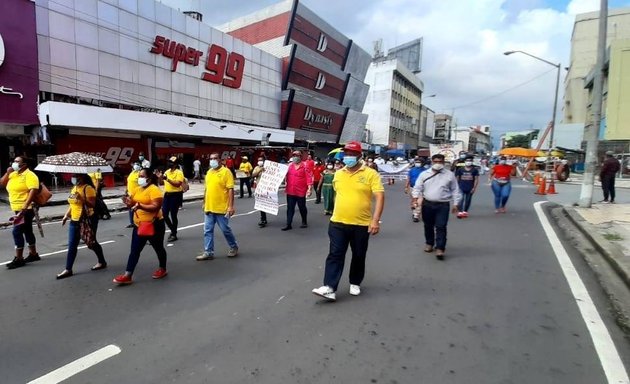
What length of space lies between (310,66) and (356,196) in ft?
114

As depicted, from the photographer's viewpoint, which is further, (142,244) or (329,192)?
(329,192)

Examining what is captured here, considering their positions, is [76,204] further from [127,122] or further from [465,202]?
[127,122]

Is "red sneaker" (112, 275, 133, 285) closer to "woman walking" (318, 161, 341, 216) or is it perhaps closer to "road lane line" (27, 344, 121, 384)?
"road lane line" (27, 344, 121, 384)

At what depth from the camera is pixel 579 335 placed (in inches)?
136

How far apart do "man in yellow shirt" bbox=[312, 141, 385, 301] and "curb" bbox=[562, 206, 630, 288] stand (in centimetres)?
329

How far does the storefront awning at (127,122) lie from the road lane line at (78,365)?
588 inches

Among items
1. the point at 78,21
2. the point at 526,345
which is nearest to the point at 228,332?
the point at 526,345

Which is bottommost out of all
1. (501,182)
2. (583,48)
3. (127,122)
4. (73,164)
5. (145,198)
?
(145,198)

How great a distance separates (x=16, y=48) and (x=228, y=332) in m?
16.7

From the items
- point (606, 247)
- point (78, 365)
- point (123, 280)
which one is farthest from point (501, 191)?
point (78, 365)

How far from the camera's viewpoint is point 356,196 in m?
4.24

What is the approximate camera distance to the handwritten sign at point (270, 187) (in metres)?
8.65

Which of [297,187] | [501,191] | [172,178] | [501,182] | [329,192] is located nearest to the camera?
[172,178]

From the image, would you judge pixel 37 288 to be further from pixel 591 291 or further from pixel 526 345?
pixel 591 291
